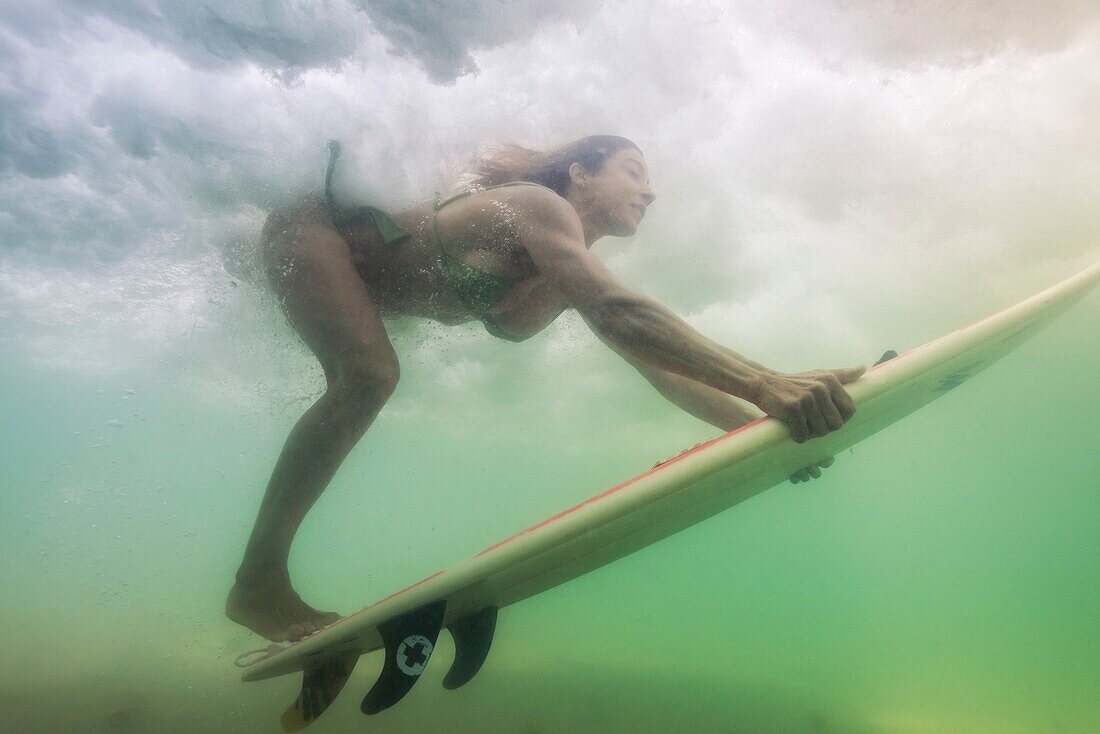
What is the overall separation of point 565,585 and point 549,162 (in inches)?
1715

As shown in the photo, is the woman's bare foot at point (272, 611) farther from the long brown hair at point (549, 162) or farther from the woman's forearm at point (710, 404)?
the long brown hair at point (549, 162)

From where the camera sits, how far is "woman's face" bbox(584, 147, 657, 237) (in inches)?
104

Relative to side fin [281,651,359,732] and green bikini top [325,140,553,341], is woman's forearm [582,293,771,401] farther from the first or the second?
side fin [281,651,359,732]

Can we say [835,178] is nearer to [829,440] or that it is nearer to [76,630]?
[829,440]

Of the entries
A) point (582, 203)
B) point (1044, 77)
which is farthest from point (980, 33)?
point (582, 203)

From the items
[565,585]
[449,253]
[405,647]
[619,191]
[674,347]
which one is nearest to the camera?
[674,347]

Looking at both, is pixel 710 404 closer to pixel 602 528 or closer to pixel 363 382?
pixel 602 528

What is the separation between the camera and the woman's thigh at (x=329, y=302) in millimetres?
1981

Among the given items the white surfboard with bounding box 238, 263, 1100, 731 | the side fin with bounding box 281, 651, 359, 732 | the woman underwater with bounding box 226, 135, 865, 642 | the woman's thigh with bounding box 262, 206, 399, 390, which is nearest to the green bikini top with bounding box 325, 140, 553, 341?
the woman underwater with bounding box 226, 135, 865, 642

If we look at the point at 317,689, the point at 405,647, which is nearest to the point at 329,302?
the point at 405,647

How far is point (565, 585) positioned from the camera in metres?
41.3

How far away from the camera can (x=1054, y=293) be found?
2064mm

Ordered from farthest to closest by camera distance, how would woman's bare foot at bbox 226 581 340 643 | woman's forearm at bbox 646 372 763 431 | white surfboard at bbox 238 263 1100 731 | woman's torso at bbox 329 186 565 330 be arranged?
woman's forearm at bbox 646 372 763 431, woman's torso at bbox 329 186 565 330, woman's bare foot at bbox 226 581 340 643, white surfboard at bbox 238 263 1100 731

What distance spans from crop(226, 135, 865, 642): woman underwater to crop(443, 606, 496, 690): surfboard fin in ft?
1.87
